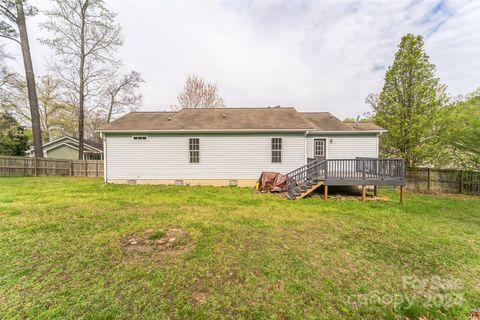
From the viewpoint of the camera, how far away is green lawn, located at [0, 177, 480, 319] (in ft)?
7.77

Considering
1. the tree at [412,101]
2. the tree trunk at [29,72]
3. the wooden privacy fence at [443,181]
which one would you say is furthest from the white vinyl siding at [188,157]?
the tree trunk at [29,72]

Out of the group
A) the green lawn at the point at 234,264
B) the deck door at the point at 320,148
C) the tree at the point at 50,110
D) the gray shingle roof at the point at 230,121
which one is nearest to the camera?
the green lawn at the point at 234,264

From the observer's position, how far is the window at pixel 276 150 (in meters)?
10.4

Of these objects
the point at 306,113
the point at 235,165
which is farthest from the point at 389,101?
the point at 235,165

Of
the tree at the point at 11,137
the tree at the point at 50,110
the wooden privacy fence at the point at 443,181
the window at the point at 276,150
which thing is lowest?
the wooden privacy fence at the point at 443,181

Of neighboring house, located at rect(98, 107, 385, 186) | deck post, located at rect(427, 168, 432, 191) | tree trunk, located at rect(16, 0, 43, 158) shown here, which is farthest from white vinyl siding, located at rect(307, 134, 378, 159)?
tree trunk, located at rect(16, 0, 43, 158)

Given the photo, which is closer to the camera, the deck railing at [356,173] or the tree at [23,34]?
the deck railing at [356,173]

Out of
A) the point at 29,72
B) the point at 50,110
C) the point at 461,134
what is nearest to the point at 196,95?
the point at 29,72

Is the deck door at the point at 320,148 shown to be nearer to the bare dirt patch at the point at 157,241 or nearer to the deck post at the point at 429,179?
the deck post at the point at 429,179

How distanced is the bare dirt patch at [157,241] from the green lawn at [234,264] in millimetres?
41

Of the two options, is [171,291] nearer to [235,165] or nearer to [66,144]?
[235,165]

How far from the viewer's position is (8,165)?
13164 mm

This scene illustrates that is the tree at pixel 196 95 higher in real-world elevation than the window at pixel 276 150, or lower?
higher

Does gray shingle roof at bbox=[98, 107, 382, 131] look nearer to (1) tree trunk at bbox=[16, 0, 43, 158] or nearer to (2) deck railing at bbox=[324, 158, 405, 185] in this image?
(2) deck railing at bbox=[324, 158, 405, 185]
